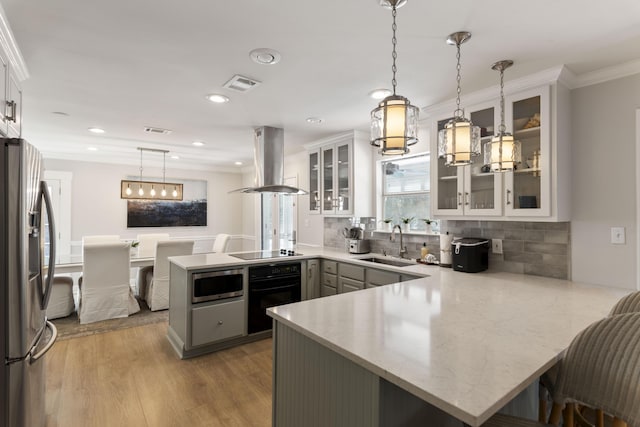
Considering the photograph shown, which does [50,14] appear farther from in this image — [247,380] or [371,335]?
[247,380]

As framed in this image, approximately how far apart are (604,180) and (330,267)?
2.51 metres

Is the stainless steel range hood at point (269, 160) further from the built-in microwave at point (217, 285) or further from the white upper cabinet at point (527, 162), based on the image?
the white upper cabinet at point (527, 162)

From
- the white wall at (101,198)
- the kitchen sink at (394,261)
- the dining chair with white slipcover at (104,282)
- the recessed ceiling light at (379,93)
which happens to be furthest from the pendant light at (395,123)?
the white wall at (101,198)

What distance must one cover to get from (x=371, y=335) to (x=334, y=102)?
220cm

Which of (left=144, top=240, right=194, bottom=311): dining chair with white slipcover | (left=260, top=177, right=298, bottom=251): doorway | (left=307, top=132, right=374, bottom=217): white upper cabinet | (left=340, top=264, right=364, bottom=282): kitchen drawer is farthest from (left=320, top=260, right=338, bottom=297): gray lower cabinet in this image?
(left=144, top=240, right=194, bottom=311): dining chair with white slipcover

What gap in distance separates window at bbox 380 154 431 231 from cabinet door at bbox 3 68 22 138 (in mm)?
3336

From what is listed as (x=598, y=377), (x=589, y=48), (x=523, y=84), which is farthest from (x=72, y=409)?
(x=589, y=48)

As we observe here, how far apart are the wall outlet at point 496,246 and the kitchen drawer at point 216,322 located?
242 centimetres

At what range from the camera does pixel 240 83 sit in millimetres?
2492

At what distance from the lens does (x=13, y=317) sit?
146cm

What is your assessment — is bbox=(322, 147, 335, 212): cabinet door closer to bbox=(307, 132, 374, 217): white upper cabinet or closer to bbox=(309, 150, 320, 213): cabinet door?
bbox=(307, 132, 374, 217): white upper cabinet

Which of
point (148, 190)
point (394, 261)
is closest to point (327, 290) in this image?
point (394, 261)

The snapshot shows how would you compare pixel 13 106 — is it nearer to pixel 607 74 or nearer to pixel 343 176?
pixel 343 176

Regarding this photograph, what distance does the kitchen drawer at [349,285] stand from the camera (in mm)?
3305
